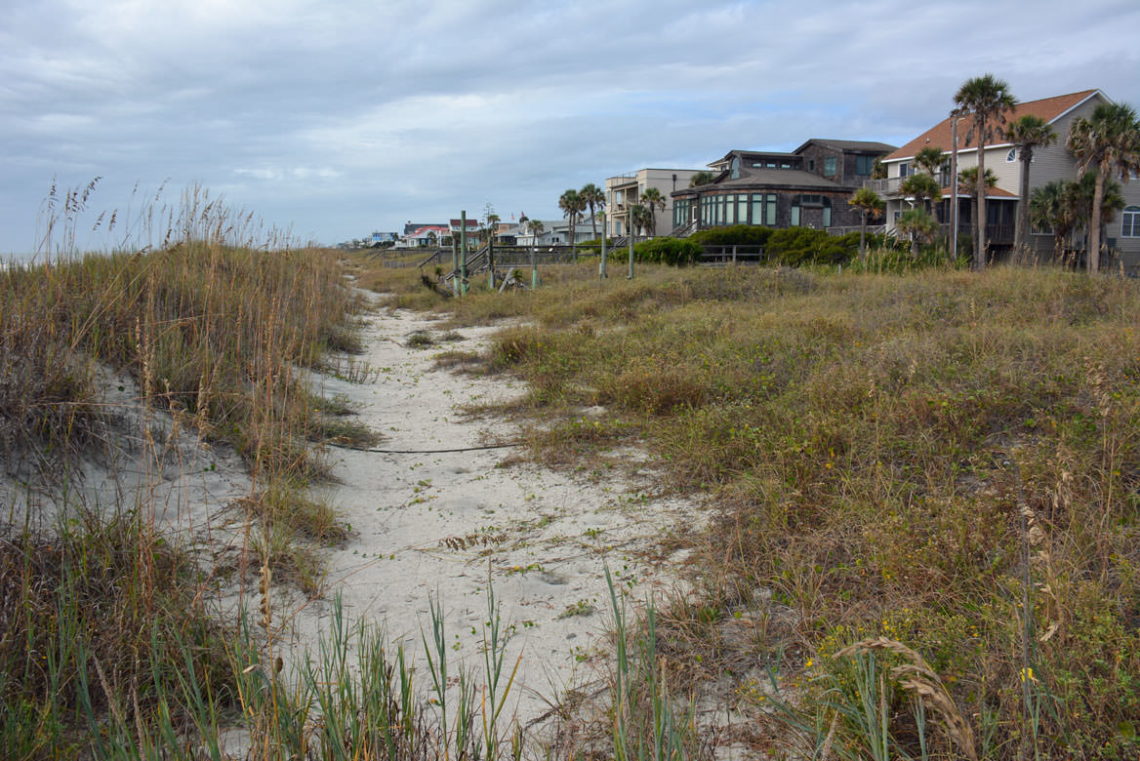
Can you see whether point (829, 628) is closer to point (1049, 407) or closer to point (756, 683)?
point (756, 683)

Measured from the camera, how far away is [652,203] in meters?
55.2

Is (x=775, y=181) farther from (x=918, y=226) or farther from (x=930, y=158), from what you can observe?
(x=918, y=226)

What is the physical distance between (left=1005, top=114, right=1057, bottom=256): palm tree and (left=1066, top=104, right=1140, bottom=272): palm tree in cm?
351

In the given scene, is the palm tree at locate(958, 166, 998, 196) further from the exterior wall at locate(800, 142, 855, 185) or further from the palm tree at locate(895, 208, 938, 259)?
the exterior wall at locate(800, 142, 855, 185)

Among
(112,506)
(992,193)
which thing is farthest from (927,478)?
(992,193)

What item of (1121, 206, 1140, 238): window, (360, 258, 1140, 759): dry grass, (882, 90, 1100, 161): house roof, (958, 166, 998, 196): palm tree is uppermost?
(882, 90, 1100, 161): house roof

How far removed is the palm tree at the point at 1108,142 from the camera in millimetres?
25953

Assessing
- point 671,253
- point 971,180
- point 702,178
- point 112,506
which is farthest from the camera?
point 702,178

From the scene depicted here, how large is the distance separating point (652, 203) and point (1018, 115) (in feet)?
82.3

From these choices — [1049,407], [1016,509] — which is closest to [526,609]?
[1016,509]

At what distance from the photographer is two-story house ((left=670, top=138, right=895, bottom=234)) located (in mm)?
43906

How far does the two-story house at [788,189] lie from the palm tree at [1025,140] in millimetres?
11789

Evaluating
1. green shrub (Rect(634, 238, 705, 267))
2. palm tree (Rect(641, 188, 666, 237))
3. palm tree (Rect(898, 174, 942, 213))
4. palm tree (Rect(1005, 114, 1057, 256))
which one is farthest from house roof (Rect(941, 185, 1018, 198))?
palm tree (Rect(641, 188, 666, 237))

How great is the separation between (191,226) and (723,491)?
5692 millimetres
